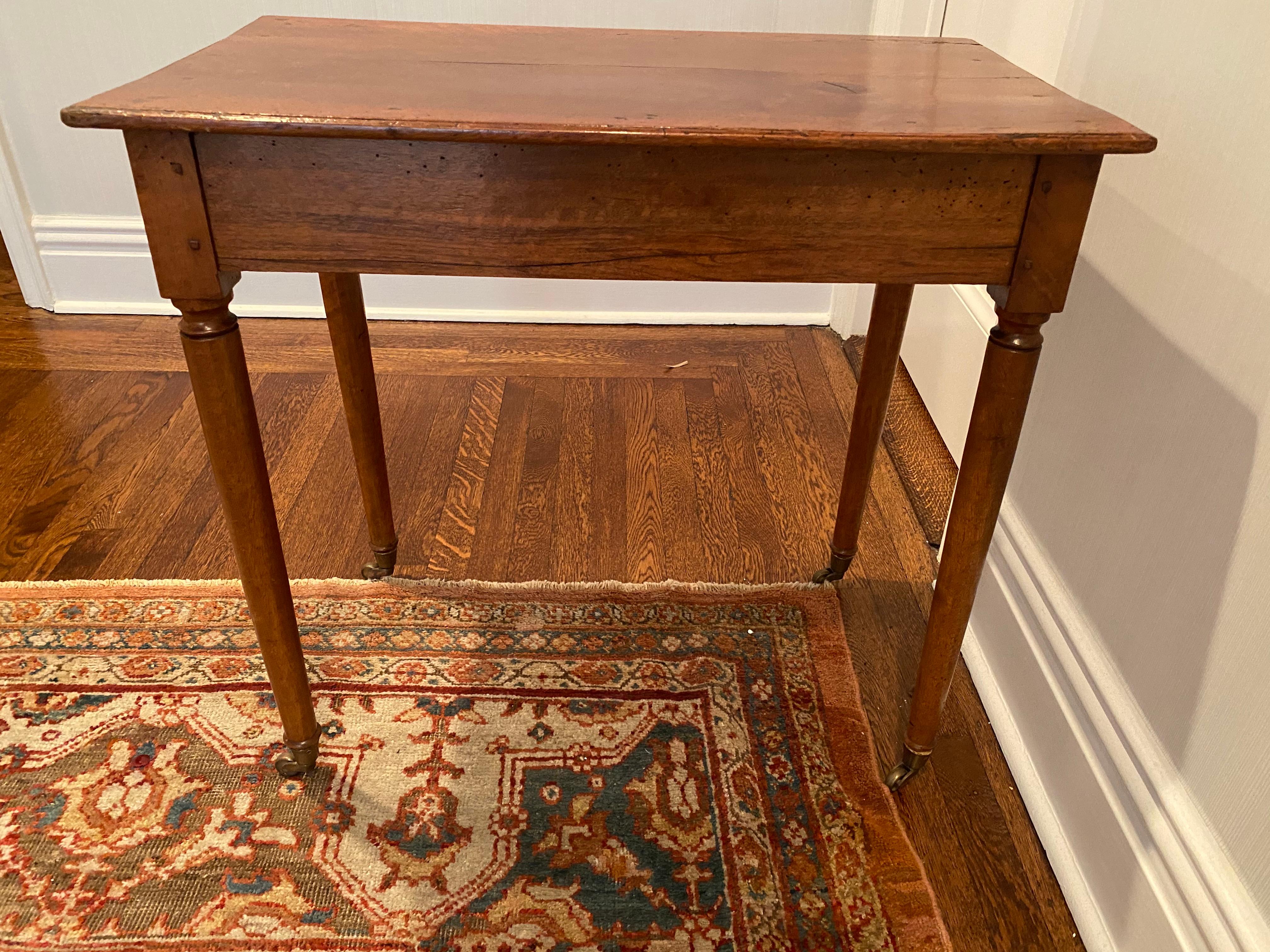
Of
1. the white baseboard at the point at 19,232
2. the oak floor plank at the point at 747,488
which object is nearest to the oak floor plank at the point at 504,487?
the oak floor plank at the point at 747,488

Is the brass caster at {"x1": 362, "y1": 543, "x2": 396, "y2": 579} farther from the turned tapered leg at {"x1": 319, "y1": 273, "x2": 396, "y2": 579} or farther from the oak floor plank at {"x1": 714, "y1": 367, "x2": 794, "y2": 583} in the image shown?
the oak floor plank at {"x1": 714, "y1": 367, "x2": 794, "y2": 583}

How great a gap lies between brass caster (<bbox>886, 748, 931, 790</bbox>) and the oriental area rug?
0.02 meters

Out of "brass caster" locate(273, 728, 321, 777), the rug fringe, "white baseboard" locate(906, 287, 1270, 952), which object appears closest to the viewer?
"white baseboard" locate(906, 287, 1270, 952)

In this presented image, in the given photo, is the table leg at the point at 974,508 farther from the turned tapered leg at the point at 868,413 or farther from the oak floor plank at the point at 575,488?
the oak floor plank at the point at 575,488

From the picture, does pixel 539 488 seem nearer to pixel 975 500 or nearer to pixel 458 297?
pixel 458 297

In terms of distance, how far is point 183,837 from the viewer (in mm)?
1017

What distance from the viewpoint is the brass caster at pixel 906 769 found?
43.0 inches

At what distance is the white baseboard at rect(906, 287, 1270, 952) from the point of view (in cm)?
81

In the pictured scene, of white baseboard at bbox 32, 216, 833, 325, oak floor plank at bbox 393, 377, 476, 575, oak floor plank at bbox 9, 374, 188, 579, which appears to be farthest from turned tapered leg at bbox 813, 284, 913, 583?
oak floor plank at bbox 9, 374, 188, 579

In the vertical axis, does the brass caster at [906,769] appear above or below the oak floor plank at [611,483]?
above

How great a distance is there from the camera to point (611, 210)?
0.77m

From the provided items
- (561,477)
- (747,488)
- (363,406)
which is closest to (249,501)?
(363,406)

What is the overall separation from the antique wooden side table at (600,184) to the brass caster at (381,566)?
1.67ft

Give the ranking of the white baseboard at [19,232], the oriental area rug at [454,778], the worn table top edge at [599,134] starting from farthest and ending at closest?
the white baseboard at [19,232] → the oriental area rug at [454,778] → the worn table top edge at [599,134]
